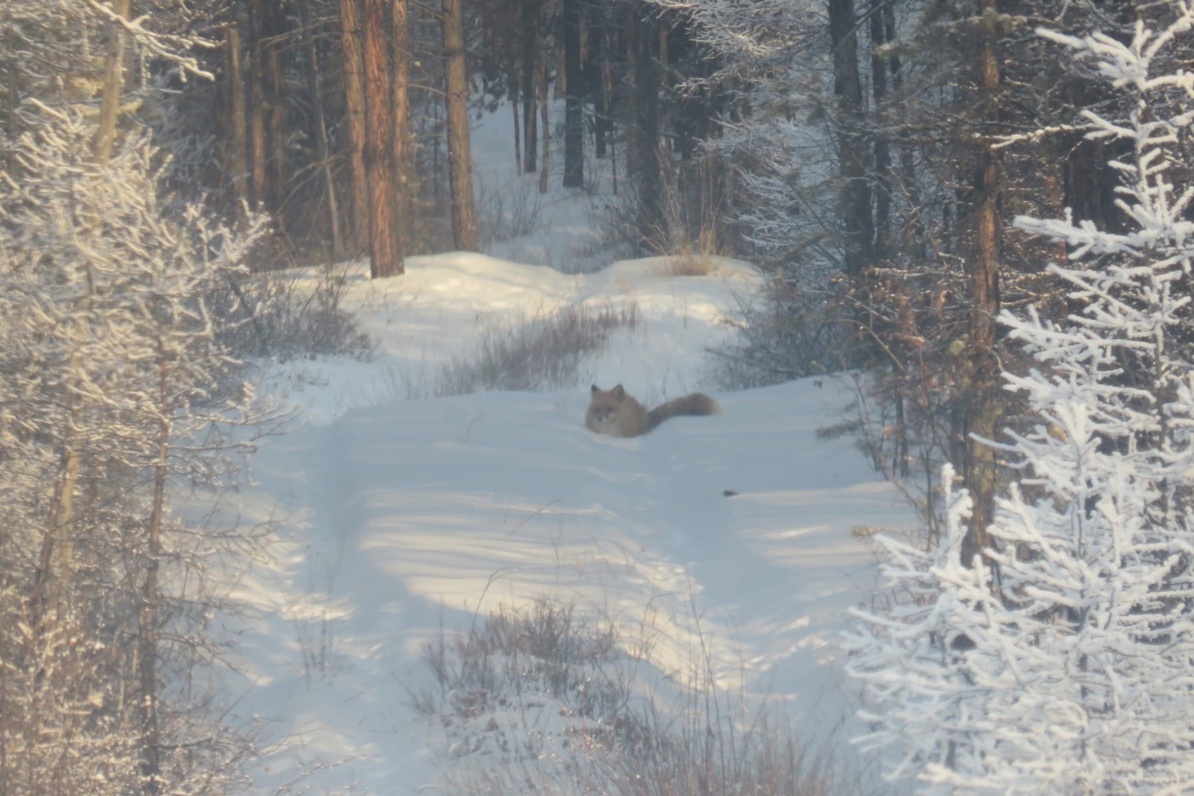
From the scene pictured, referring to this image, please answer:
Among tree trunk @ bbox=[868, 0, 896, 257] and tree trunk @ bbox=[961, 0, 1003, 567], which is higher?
tree trunk @ bbox=[868, 0, 896, 257]

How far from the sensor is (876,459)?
8.19 metres

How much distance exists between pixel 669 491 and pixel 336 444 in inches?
115

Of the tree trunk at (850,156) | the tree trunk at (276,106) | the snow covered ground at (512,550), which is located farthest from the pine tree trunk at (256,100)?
the tree trunk at (850,156)

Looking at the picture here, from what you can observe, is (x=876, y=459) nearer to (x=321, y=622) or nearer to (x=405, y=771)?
(x=321, y=622)

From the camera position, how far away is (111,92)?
4.61 m

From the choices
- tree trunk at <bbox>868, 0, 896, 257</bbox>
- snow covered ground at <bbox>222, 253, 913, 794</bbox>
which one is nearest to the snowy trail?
snow covered ground at <bbox>222, 253, 913, 794</bbox>

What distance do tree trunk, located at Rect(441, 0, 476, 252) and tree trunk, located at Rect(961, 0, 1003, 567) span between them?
1640cm

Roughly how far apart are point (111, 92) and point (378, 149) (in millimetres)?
13813

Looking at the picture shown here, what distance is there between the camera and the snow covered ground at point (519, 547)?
5.04 meters

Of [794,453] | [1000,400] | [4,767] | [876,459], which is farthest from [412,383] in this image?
[4,767]

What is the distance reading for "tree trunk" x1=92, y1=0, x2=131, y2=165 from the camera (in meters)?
4.48

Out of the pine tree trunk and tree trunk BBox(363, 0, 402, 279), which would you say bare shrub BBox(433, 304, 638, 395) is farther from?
the pine tree trunk

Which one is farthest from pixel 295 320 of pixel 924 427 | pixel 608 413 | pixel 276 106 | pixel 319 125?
pixel 276 106

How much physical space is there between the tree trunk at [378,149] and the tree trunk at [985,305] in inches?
519
